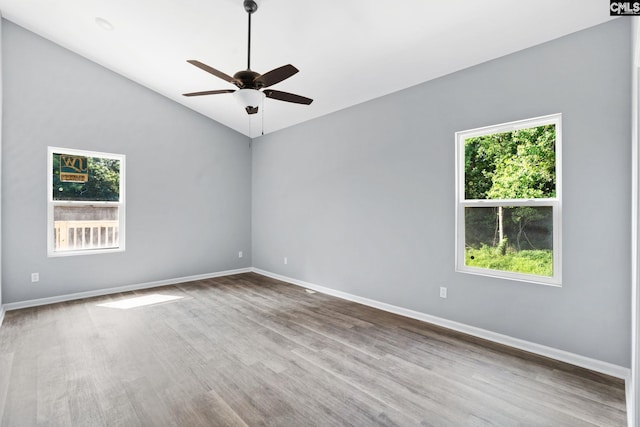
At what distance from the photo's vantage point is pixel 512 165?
10.1 feet

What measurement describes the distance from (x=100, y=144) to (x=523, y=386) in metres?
5.84

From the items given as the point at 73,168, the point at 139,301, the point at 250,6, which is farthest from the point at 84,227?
the point at 250,6

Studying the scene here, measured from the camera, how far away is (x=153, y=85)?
5.00 metres

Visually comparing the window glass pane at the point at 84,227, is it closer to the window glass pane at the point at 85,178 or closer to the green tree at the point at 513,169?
the window glass pane at the point at 85,178

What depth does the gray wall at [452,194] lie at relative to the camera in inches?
97.0

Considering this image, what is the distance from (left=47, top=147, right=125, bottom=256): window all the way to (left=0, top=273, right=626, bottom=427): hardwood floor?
1.15 m

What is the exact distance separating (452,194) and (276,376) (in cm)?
253

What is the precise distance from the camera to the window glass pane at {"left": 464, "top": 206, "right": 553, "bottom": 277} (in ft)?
9.36

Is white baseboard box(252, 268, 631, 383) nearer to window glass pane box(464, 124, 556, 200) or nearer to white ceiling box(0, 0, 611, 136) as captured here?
window glass pane box(464, 124, 556, 200)

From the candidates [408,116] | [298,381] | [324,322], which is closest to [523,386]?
[298,381]

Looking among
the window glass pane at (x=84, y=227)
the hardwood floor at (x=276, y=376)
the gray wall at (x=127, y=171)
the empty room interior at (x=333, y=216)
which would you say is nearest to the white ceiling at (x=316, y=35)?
the empty room interior at (x=333, y=216)

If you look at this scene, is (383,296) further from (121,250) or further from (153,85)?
(153,85)

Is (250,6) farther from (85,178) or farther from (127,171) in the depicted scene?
(85,178)

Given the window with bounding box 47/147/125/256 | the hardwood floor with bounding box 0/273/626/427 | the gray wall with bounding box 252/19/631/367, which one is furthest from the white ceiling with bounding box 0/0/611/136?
the hardwood floor with bounding box 0/273/626/427
